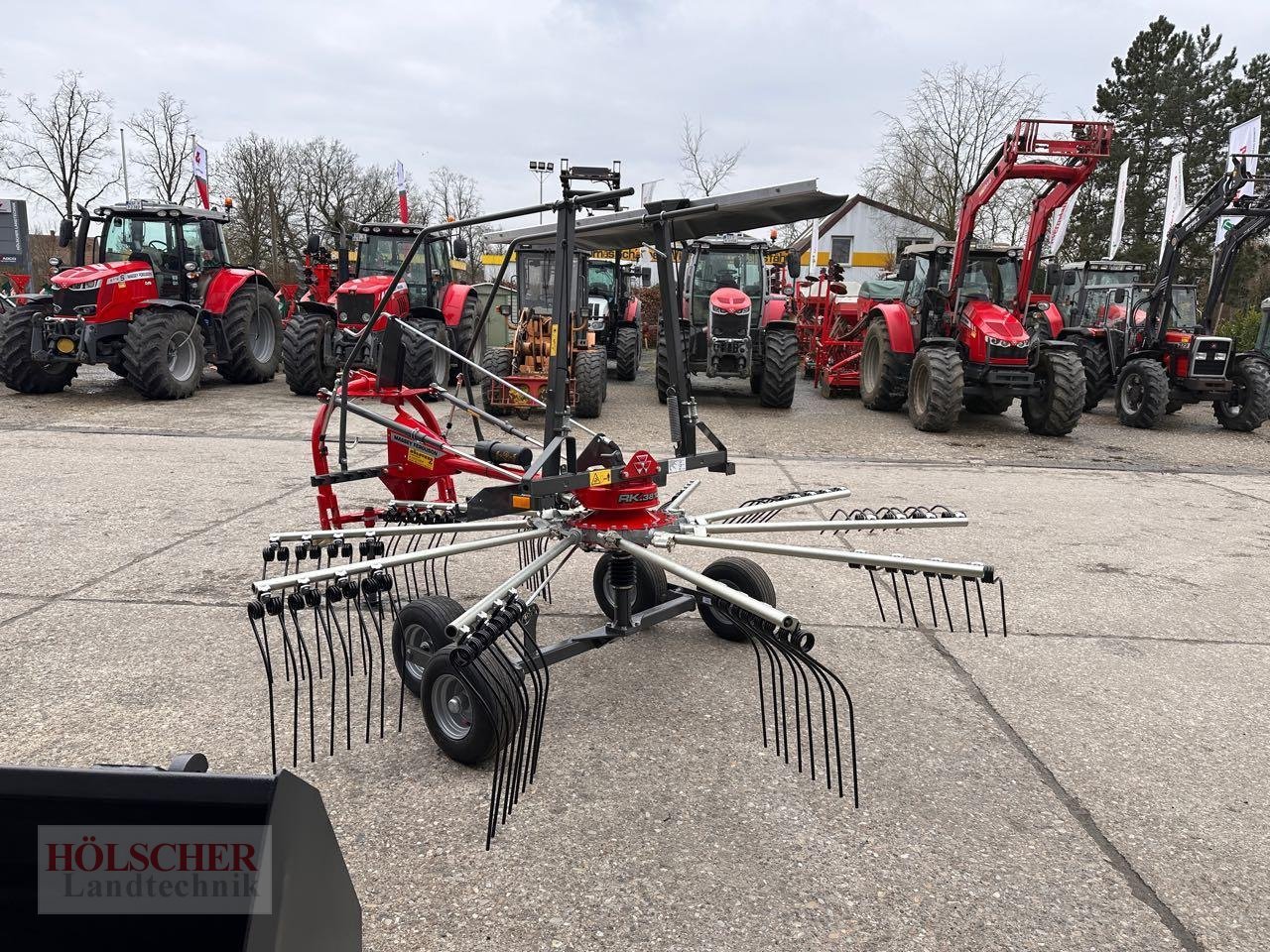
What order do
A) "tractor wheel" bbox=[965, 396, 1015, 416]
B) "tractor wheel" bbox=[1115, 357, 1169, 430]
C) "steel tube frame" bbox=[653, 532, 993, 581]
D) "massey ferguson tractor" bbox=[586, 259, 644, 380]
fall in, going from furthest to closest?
"massey ferguson tractor" bbox=[586, 259, 644, 380] → "tractor wheel" bbox=[965, 396, 1015, 416] → "tractor wheel" bbox=[1115, 357, 1169, 430] → "steel tube frame" bbox=[653, 532, 993, 581]

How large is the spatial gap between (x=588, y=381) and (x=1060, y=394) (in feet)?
20.4

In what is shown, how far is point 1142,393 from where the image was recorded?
1204cm

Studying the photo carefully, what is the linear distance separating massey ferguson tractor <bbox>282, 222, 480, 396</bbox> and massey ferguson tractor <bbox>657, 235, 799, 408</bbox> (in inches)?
128

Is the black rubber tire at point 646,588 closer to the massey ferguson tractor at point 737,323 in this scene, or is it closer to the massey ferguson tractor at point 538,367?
the massey ferguson tractor at point 538,367

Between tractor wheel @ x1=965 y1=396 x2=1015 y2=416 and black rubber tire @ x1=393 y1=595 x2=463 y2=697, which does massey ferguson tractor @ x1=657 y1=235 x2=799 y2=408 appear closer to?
tractor wheel @ x1=965 y1=396 x2=1015 y2=416

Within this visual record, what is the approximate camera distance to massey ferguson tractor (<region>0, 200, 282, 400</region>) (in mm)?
11133

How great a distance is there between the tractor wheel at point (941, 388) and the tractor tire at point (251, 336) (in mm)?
10443

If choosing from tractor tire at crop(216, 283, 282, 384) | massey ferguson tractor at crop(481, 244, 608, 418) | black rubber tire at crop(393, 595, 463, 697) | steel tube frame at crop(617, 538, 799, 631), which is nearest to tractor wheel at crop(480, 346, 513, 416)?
massey ferguson tractor at crop(481, 244, 608, 418)

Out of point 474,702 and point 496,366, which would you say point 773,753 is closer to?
point 474,702

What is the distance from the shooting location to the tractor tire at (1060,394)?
10906 millimetres

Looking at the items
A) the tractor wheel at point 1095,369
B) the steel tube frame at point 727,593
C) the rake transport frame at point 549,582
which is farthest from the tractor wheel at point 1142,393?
the steel tube frame at point 727,593

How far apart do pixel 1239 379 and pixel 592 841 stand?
13.5 metres

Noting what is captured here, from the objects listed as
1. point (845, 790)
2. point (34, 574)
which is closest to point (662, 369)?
point (34, 574)

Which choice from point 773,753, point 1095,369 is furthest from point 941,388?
point 773,753
